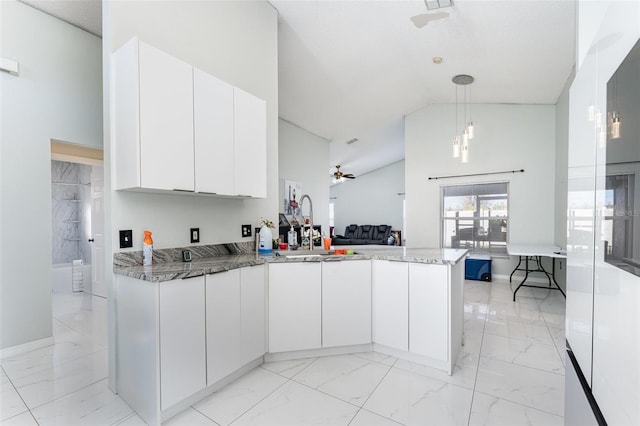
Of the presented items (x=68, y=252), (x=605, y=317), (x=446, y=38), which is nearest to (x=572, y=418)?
(x=605, y=317)

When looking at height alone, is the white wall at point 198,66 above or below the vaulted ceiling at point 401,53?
below

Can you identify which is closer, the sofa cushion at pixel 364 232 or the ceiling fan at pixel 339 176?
the ceiling fan at pixel 339 176

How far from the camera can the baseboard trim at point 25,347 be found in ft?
8.31

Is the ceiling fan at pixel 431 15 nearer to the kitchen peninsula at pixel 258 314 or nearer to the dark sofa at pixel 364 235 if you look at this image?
the kitchen peninsula at pixel 258 314

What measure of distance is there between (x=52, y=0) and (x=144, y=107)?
1.93 metres

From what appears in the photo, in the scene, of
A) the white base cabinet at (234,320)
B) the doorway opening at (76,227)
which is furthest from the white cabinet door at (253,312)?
the doorway opening at (76,227)

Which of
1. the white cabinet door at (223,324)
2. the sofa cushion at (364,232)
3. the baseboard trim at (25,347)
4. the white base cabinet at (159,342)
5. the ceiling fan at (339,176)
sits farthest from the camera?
the sofa cushion at (364,232)

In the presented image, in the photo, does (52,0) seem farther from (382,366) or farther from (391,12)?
(382,366)

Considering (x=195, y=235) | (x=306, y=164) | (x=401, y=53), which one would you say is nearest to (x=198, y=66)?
(x=195, y=235)

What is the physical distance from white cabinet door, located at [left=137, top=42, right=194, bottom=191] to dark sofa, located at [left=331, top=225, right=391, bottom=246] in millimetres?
7422

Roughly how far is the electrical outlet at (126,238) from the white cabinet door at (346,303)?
4.50ft

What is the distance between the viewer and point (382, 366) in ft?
7.60

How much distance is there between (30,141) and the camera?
2.67 meters

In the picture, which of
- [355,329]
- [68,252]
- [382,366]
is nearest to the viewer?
[382,366]
